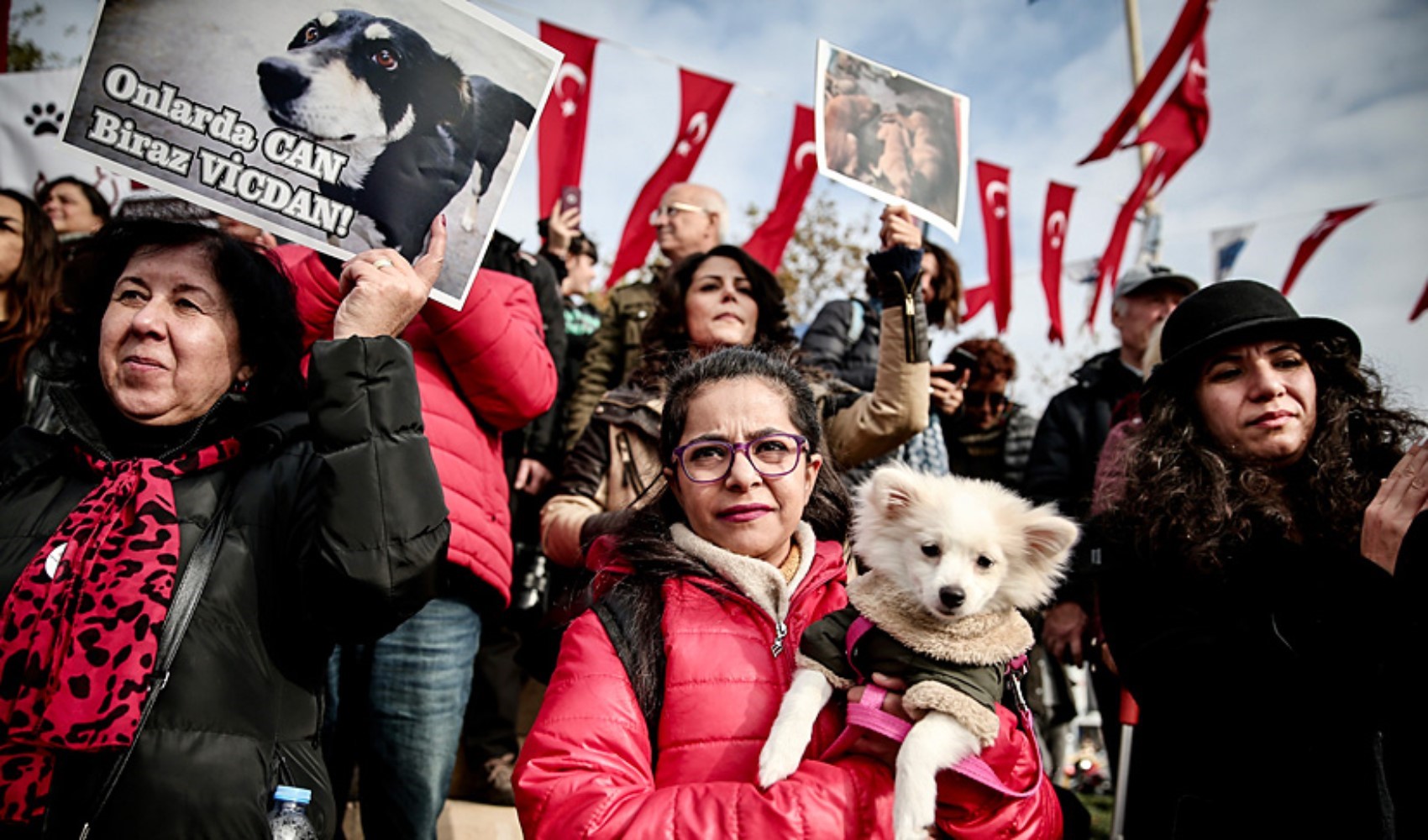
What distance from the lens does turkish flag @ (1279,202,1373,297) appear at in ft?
35.1

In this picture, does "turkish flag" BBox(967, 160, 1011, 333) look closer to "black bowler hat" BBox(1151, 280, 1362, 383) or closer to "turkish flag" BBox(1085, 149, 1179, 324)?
"turkish flag" BBox(1085, 149, 1179, 324)

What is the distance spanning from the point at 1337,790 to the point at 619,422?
2.36 meters

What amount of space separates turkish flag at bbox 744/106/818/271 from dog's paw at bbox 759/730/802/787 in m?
6.84

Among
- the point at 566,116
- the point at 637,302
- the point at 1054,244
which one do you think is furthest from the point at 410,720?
the point at 1054,244

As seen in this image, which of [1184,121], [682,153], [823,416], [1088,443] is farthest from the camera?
[1184,121]

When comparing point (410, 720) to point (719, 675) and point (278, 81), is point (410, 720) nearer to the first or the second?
point (719, 675)

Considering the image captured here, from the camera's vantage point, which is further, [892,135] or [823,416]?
[823,416]

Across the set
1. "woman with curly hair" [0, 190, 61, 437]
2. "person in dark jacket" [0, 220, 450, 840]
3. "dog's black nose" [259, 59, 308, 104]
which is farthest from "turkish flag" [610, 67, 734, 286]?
"person in dark jacket" [0, 220, 450, 840]

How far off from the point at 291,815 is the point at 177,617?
1.55 feet

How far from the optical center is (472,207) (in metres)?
2.40

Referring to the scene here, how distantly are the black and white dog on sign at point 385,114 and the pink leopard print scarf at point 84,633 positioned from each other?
85cm

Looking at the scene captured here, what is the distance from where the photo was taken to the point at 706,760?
1893mm

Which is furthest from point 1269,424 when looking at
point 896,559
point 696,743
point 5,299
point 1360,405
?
point 5,299

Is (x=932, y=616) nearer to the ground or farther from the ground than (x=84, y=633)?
farther from the ground
